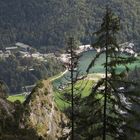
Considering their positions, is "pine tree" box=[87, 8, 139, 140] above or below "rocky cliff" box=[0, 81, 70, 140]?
above

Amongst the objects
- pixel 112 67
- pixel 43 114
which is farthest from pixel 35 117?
pixel 112 67

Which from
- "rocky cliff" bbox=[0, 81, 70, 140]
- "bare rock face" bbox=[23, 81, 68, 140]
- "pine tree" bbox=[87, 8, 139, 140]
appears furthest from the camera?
"bare rock face" bbox=[23, 81, 68, 140]

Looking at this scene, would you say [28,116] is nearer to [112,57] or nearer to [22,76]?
[112,57]

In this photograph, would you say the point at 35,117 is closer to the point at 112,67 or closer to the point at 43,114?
the point at 43,114

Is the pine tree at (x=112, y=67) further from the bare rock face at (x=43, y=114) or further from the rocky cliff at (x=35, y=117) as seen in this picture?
the bare rock face at (x=43, y=114)

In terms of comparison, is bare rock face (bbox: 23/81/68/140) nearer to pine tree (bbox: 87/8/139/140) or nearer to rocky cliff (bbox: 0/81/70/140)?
rocky cliff (bbox: 0/81/70/140)

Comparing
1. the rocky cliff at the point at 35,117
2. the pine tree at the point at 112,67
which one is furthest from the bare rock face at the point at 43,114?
the pine tree at the point at 112,67

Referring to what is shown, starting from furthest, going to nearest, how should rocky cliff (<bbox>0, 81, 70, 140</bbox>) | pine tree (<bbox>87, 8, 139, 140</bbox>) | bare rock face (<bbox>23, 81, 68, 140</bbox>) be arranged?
bare rock face (<bbox>23, 81, 68, 140</bbox>) → rocky cliff (<bbox>0, 81, 70, 140</bbox>) → pine tree (<bbox>87, 8, 139, 140</bbox>)

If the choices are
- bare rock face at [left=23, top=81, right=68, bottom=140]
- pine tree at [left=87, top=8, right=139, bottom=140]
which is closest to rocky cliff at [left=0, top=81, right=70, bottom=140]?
bare rock face at [left=23, top=81, right=68, bottom=140]

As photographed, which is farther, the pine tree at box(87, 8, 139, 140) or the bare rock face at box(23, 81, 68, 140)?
the bare rock face at box(23, 81, 68, 140)

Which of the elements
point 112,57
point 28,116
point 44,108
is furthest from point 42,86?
point 112,57
